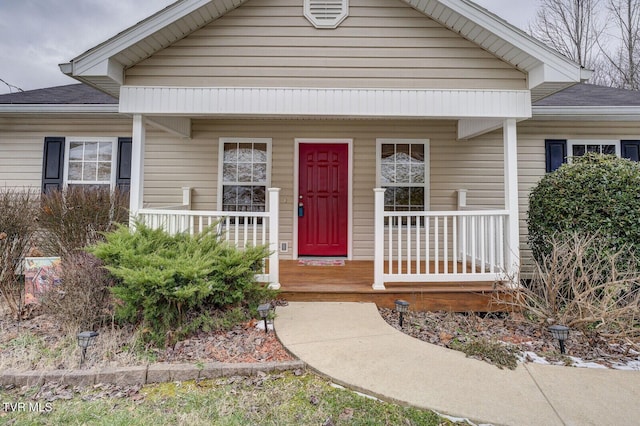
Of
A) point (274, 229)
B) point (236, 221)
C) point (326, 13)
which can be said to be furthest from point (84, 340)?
point (326, 13)

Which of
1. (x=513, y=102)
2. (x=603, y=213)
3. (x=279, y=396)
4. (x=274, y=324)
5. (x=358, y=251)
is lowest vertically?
(x=279, y=396)

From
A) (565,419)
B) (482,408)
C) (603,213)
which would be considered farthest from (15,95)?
(603,213)

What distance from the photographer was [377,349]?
2.96 meters

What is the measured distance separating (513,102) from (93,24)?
22.6m

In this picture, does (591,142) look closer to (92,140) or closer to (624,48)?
(92,140)

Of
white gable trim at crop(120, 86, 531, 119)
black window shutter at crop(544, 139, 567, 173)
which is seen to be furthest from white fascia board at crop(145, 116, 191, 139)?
black window shutter at crop(544, 139, 567, 173)

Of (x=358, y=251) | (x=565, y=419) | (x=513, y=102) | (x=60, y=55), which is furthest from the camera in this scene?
(x=60, y=55)

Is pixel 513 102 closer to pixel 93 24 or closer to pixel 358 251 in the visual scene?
pixel 358 251

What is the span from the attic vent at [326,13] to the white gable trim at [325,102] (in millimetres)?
896

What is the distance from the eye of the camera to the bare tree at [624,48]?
1340 centimetres

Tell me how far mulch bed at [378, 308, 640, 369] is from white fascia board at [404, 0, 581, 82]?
115 inches

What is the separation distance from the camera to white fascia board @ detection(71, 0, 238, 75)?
391 centimetres

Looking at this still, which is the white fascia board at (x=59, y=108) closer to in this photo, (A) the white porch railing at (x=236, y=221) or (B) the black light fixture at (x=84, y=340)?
(A) the white porch railing at (x=236, y=221)

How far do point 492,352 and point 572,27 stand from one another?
57.1 feet
